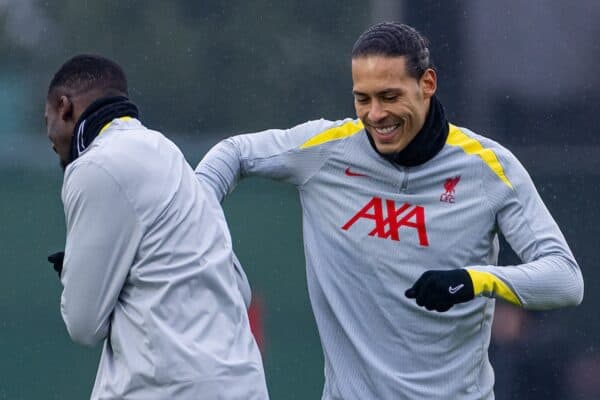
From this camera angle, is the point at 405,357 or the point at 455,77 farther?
the point at 455,77

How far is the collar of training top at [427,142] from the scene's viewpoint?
3529mm

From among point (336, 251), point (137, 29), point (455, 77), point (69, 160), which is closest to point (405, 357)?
point (336, 251)

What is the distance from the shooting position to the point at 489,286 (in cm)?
327

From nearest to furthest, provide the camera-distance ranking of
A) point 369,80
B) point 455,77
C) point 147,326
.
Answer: point 147,326 < point 369,80 < point 455,77

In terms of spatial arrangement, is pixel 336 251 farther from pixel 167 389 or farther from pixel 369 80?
pixel 167 389

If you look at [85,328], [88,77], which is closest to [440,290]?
[85,328]

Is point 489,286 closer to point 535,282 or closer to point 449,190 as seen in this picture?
point 535,282

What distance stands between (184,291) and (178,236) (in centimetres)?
13

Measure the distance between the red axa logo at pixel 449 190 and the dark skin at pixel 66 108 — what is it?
906 millimetres

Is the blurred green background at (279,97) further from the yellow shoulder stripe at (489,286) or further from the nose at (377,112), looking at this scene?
the yellow shoulder stripe at (489,286)

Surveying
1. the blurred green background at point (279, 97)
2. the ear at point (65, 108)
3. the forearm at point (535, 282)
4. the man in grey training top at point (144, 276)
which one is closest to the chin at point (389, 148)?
the forearm at point (535, 282)


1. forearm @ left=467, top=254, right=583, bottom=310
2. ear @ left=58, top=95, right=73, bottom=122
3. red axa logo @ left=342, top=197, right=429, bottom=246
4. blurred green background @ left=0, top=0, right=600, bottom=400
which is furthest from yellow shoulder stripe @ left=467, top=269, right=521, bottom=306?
blurred green background @ left=0, top=0, right=600, bottom=400

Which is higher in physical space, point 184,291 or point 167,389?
point 184,291

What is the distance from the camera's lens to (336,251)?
365 cm
